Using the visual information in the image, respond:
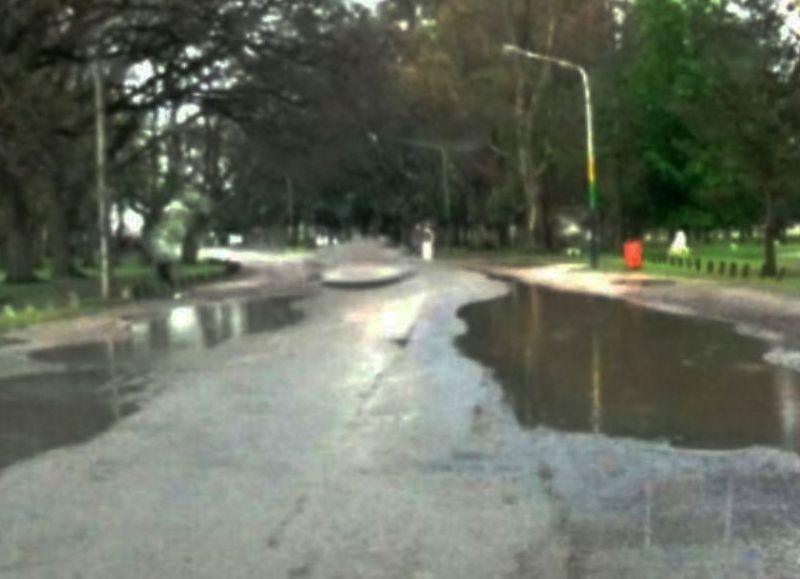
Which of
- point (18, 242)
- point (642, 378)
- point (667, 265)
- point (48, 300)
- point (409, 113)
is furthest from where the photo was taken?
point (409, 113)

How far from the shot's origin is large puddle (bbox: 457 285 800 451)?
1463 cm

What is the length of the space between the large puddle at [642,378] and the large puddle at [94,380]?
456 cm

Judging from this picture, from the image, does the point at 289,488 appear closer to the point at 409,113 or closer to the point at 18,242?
the point at 18,242

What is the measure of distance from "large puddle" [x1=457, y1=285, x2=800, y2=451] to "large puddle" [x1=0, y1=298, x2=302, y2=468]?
15.0ft

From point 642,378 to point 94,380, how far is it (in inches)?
298

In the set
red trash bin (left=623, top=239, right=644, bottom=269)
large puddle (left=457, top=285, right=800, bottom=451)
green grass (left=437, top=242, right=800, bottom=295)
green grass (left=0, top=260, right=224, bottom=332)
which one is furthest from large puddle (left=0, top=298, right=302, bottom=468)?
red trash bin (left=623, top=239, right=644, bottom=269)

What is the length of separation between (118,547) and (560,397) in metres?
8.81

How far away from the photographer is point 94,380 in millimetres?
21188

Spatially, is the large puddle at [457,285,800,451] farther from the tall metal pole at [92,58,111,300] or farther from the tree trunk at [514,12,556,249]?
the tree trunk at [514,12,556,249]

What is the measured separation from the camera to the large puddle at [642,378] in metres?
14.6

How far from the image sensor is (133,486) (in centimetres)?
1174

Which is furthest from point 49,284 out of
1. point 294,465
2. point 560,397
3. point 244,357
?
point 294,465

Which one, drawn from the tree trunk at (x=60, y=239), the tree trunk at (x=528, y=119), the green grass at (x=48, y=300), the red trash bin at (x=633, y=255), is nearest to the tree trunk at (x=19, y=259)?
the green grass at (x=48, y=300)

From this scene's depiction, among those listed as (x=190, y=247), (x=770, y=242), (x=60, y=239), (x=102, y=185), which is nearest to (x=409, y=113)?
(x=190, y=247)
